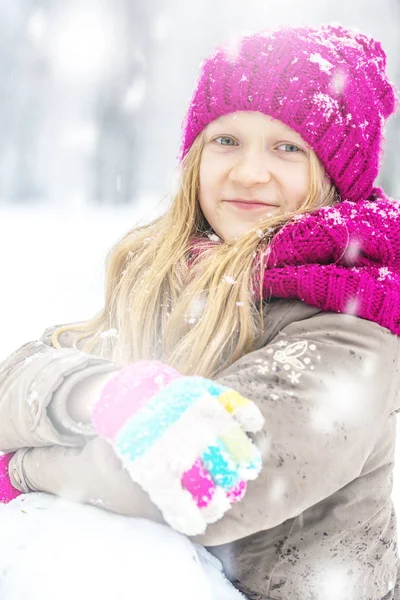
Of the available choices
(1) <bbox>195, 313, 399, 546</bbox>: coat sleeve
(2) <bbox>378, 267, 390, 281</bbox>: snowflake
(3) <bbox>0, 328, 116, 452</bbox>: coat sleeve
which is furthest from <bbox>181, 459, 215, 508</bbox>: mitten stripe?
(2) <bbox>378, 267, 390, 281</bbox>: snowflake

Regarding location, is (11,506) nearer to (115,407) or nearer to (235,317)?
(115,407)

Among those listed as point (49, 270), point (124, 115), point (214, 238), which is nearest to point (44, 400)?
point (214, 238)

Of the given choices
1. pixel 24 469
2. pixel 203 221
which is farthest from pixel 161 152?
pixel 24 469

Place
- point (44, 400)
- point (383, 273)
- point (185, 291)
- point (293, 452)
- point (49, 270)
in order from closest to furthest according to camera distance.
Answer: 1. point (293, 452)
2. point (44, 400)
3. point (383, 273)
4. point (185, 291)
5. point (49, 270)

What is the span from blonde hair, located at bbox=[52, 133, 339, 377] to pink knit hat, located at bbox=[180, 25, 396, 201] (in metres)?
0.07

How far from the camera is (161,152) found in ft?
35.5

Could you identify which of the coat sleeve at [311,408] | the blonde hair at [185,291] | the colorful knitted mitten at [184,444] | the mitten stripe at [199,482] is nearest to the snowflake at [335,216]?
the blonde hair at [185,291]

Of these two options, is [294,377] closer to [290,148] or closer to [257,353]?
[257,353]

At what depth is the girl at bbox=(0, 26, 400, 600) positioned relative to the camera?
2.93ft

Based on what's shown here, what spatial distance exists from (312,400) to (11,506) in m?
0.56

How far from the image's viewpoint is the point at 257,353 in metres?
1.11

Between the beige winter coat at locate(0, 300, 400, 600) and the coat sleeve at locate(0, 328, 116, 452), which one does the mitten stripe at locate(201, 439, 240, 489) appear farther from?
the coat sleeve at locate(0, 328, 116, 452)

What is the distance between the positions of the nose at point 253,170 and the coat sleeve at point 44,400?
60 centimetres

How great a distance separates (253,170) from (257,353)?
53cm
